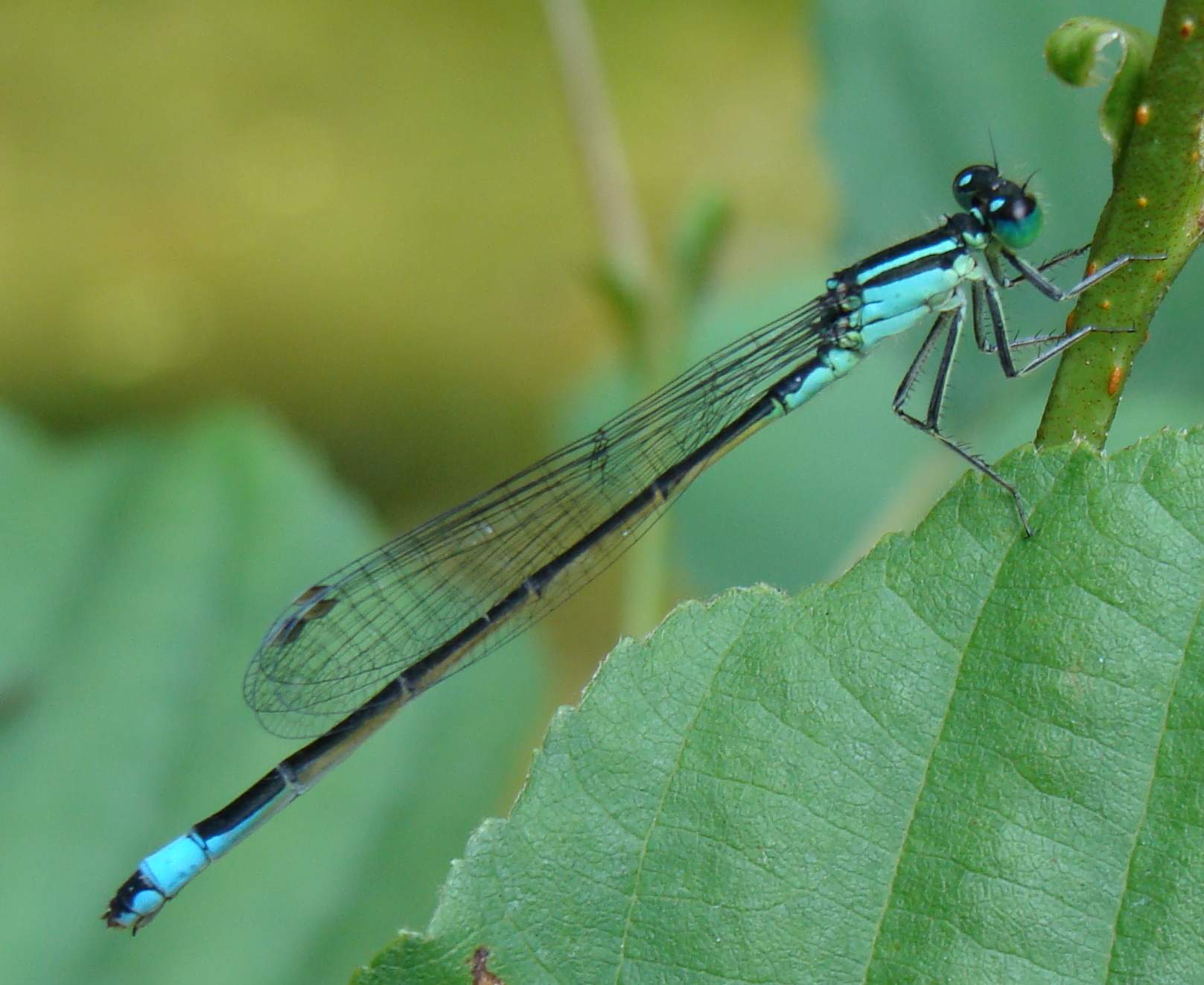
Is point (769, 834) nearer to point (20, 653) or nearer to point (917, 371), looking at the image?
point (917, 371)

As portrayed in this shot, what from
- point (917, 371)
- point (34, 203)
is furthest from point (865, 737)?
point (34, 203)

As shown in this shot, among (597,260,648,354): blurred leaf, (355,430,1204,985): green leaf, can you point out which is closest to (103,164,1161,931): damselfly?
(597,260,648,354): blurred leaf

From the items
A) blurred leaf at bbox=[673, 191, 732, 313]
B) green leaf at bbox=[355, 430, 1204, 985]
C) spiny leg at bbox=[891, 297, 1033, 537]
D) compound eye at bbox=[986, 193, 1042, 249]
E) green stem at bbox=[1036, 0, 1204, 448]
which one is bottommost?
green leaf at bbox=[355, 430, 1204, 985]

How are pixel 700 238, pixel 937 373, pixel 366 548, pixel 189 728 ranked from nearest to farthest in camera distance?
pixel 937 373
pixel 189 728
pixel 700 238
pixel 366 548

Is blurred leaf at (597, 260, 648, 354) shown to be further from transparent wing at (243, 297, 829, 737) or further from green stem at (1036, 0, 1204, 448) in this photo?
green stem at (1036, 0, 1204, 448)

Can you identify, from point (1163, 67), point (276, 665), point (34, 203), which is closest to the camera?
point (1163, 67)

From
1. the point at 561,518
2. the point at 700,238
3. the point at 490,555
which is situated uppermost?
the point at 700,238

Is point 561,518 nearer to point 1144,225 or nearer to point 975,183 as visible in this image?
point 975,183

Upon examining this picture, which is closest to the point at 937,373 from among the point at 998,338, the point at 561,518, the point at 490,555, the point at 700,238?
the point at 998,338
